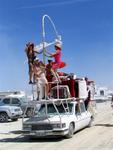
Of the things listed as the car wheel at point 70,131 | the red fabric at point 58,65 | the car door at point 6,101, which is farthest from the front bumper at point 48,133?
the car door at point 6,101

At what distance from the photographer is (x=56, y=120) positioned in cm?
1647

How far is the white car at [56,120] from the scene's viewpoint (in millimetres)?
16359

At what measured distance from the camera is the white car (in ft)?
53.7

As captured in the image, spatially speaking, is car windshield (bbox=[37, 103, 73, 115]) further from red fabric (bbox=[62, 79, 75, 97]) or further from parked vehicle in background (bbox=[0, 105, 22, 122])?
parked vehicle in background (bbox=[0, 105, 22, 122])

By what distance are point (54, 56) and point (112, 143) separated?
16.7 feet

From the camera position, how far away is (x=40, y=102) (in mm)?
17219

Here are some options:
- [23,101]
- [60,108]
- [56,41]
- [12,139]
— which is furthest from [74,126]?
[23,101]

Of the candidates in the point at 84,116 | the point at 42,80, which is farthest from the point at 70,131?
the point at 84,116

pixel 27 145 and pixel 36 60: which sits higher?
pixel 36 60

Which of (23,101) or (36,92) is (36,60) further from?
(23,101)

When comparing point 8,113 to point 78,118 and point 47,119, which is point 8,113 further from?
point 47,119

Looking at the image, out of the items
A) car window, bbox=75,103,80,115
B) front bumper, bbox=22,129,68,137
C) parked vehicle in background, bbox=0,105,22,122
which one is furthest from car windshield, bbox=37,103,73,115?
parked vehicle in background, bbox=0,105,22,122

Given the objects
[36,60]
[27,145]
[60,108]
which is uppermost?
[36,60]

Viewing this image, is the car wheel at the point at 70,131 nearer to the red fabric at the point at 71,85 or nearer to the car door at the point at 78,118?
the car door at the point at 78,118
